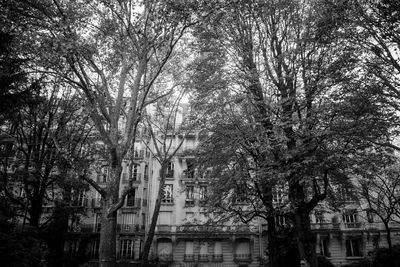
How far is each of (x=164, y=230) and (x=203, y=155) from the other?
19.0 m

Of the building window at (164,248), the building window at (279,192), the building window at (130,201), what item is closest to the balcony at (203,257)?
the building window at (164,248)

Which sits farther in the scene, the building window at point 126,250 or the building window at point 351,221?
the building window at point 351,221

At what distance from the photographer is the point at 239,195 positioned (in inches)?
605

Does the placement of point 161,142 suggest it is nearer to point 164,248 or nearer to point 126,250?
point 164,248

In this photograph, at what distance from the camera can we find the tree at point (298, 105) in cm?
1043

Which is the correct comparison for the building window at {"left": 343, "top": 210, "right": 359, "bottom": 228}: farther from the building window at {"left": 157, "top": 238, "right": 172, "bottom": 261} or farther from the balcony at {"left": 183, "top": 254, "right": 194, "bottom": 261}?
the building window at {"left": 157, "top": 238, "right": 172, "bottom": 261}

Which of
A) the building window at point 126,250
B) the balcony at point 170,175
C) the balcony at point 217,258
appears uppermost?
the balcony at point 170,175

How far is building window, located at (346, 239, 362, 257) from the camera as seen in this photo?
31.2 metres

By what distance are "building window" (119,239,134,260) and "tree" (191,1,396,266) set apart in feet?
67.0

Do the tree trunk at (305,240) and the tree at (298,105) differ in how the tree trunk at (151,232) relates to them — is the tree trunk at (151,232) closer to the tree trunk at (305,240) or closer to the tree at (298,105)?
the tree at (298,105)

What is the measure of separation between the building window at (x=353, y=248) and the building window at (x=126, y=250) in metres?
22.6

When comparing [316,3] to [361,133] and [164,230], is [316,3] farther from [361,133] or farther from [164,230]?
[164,230]

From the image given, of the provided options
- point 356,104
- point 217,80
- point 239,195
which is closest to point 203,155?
point 239,195

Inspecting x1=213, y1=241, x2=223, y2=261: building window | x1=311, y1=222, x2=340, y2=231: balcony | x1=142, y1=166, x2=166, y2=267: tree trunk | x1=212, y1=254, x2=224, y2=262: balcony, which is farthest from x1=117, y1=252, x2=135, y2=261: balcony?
x1=311, y1=222, x2=340, y2=231: balcony
